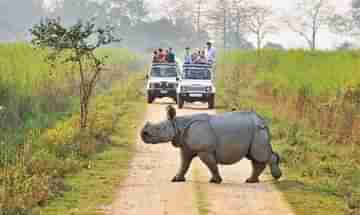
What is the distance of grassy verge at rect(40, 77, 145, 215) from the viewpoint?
11391 mm

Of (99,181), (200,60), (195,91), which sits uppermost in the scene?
(200,60)

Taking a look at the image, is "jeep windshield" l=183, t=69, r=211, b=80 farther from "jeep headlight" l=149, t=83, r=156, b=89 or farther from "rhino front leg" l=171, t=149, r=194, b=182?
"rhino front leg" l=171, t=149, r=194, b=182

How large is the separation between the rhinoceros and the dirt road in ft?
1.02

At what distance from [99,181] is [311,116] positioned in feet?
31.2

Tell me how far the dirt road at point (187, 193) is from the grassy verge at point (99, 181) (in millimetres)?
207

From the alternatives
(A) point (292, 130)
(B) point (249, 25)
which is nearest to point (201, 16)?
(B) point (249, 25)

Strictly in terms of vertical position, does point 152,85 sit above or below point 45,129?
above

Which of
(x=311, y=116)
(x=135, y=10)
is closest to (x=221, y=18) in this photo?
(x=135, y=10)

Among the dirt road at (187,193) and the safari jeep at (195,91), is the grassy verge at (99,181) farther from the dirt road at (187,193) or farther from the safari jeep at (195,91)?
the safari jeep at (195,91)

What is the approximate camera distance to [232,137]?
13242 mm

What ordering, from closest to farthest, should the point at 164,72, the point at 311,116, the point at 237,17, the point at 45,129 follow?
the point at 45,129 < the point at 311,116 < the point at 164,72 < the point at 237,17

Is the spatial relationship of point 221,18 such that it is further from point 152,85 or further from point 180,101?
point 180,101

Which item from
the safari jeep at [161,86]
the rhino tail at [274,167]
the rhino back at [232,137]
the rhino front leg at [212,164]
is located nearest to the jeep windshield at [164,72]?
the safari jeep at [161,86]

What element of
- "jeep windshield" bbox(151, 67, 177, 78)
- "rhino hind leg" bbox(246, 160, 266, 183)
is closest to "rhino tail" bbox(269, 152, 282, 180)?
"rhino hind leg" bbox(246, 160, 266, 183)
